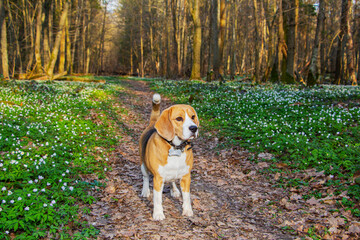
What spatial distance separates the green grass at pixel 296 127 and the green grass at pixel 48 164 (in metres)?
4.28

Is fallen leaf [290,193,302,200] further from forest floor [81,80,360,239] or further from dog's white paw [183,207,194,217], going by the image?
dog's white paw [183,207,194,217]

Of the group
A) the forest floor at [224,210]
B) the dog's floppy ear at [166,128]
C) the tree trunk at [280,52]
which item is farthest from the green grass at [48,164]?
the tree trunk at [280,52]

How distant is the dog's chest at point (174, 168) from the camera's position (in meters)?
4.03

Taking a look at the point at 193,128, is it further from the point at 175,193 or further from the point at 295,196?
the point at 295,196

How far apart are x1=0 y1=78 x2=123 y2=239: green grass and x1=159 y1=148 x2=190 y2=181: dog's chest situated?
1.32m

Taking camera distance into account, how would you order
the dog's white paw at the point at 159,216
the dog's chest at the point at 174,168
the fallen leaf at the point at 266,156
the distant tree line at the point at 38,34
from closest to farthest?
the dog's chest at the point at 174,168 < the dog's white paw at the point at 159,216 < the fallen leaf at the point at 266,156 < the distant tree line at the point at 38,34

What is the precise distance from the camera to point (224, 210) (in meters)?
4.71

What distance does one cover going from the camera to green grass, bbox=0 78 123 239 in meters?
3.67

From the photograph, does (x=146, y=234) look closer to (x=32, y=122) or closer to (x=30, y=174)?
(x=30, y=174)

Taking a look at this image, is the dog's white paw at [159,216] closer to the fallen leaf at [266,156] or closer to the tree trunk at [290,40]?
the fallen leaf at [266,156]

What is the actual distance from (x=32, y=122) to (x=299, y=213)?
25.2 ft

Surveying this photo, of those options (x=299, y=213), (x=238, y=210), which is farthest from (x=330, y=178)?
(x=238, y=210)

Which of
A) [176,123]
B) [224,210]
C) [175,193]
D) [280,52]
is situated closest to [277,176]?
[224,210]

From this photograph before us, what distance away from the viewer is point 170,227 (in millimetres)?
4027
